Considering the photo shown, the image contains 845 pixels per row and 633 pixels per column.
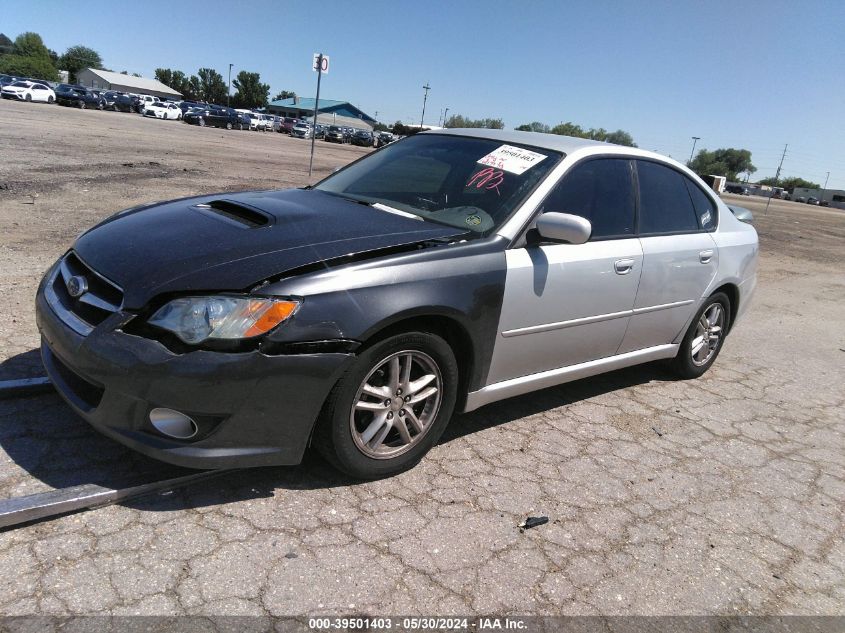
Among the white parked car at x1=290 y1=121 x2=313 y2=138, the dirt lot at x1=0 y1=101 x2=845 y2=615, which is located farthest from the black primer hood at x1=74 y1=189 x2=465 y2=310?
the white parked car at x1=290 y1=121 x2=313 y2=138

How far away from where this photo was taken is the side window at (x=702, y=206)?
472 centimetres

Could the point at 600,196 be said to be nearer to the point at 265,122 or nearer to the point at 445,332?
the point at 445,332

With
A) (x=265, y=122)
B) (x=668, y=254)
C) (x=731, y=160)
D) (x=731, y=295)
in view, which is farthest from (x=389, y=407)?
(x=731, y=160)

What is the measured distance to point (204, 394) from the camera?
247cm

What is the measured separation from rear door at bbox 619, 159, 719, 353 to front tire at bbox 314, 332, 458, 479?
1602 millimetres

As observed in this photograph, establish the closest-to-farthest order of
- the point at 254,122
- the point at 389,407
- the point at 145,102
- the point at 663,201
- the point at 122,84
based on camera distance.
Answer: the point at 389,407
the point at 663,201
the point at 145,102
the point at 254,122
the point at 122,84

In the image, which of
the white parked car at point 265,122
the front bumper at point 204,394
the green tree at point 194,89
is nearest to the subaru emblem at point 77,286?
the front bumper at point 204,394

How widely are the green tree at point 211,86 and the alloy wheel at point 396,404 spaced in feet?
403

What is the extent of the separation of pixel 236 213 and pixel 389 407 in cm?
127

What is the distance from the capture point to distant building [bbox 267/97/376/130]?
104 m

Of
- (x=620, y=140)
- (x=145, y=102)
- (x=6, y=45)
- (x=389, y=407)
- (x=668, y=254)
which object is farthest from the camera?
(x=6, y=45)

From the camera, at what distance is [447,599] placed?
2.39 metres

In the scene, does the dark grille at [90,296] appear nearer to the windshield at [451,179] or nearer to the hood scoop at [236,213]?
the hood scoop at [236,213]

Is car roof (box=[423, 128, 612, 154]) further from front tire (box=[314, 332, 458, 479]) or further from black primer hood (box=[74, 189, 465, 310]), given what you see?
front tire (box=[314, 332, 458, 479])
